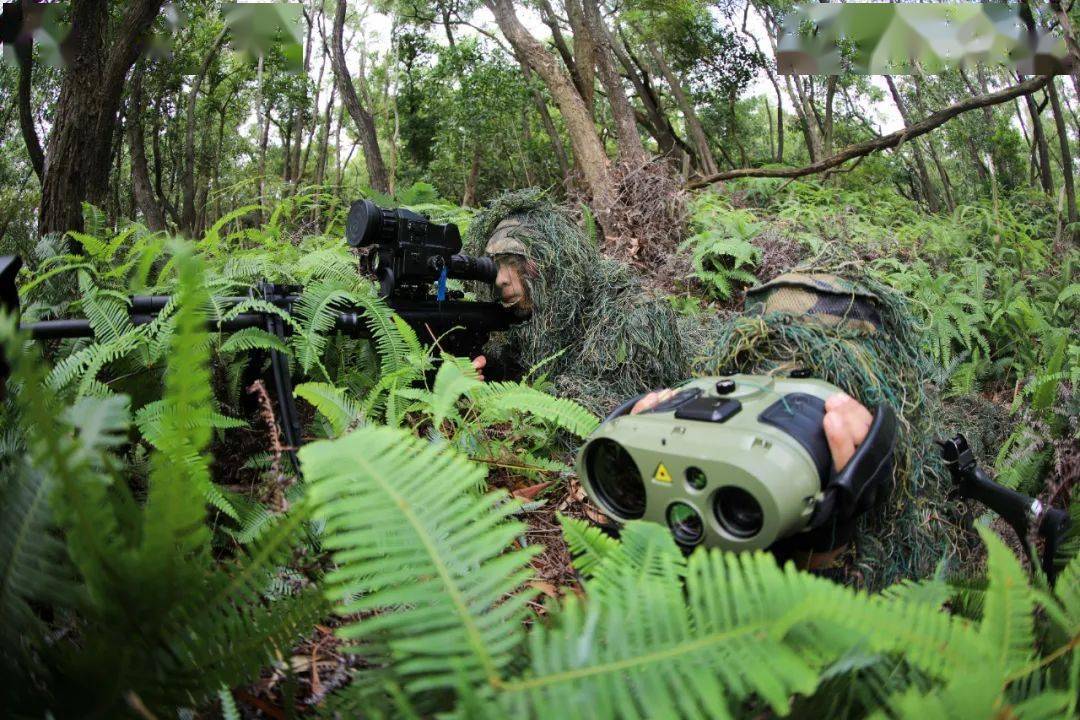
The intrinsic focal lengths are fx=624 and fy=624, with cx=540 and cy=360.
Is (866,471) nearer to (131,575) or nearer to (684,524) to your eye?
(684,524)

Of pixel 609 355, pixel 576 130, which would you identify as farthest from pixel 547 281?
A: pixel 576 130

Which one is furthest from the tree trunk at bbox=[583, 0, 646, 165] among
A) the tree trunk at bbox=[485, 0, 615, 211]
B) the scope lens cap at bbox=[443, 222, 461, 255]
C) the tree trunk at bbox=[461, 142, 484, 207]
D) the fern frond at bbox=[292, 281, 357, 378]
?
the fern frond at bbox=[292, 281, 357, 378]

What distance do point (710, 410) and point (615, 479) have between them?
0.34 m

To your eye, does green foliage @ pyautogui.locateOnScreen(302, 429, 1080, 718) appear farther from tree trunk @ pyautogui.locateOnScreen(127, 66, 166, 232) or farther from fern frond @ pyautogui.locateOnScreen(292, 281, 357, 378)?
tree trunk @ pyautogui.locateOnScreen(127, 66, 166, 232)

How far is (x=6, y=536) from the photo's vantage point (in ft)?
2.78

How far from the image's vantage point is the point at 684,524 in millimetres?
1382

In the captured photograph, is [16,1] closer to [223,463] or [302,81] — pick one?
[223,463]

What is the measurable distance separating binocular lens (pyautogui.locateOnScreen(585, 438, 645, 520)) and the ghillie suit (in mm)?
1273

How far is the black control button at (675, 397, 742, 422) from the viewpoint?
1.36 m

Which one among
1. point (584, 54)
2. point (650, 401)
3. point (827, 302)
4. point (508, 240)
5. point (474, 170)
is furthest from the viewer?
point (474, 170)

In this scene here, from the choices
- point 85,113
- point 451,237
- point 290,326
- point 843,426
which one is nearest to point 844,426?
point 843,426

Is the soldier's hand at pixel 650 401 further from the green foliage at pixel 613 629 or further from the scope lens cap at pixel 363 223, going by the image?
the scope lens cap at pixel 363 223

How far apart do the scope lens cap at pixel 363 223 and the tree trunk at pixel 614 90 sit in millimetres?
4281

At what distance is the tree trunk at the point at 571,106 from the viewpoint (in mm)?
6448
